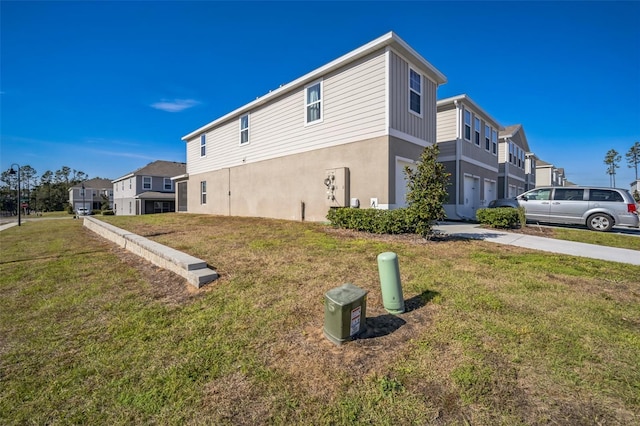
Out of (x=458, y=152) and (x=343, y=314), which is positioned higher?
(x=458, y=152)

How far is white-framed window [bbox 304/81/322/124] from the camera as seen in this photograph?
10852 mm

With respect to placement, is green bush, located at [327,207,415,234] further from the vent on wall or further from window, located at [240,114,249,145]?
window, located at [240,114,249,145]

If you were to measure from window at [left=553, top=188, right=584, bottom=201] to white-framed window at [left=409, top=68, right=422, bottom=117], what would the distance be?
6.28 m

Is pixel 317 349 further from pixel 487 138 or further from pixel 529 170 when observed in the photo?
pixel 529 170

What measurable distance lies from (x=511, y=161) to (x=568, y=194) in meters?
11.8

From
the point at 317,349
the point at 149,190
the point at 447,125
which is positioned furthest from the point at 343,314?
the point at 149,190

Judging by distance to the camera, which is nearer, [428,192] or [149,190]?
[428,192]

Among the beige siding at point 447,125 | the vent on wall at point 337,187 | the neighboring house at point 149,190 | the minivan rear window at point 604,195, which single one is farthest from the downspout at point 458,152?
the neighboring house at point 149,190

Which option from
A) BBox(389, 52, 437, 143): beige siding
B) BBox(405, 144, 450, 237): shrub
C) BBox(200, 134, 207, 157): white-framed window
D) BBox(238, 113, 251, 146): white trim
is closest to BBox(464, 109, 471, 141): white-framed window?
BBox(389, 52, 437, 143): beige siding

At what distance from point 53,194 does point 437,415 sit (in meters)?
78.3

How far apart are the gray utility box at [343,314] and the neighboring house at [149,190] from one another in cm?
3379

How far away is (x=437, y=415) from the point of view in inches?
74.6

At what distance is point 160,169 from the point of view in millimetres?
36594

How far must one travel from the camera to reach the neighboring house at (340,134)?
9.00m
